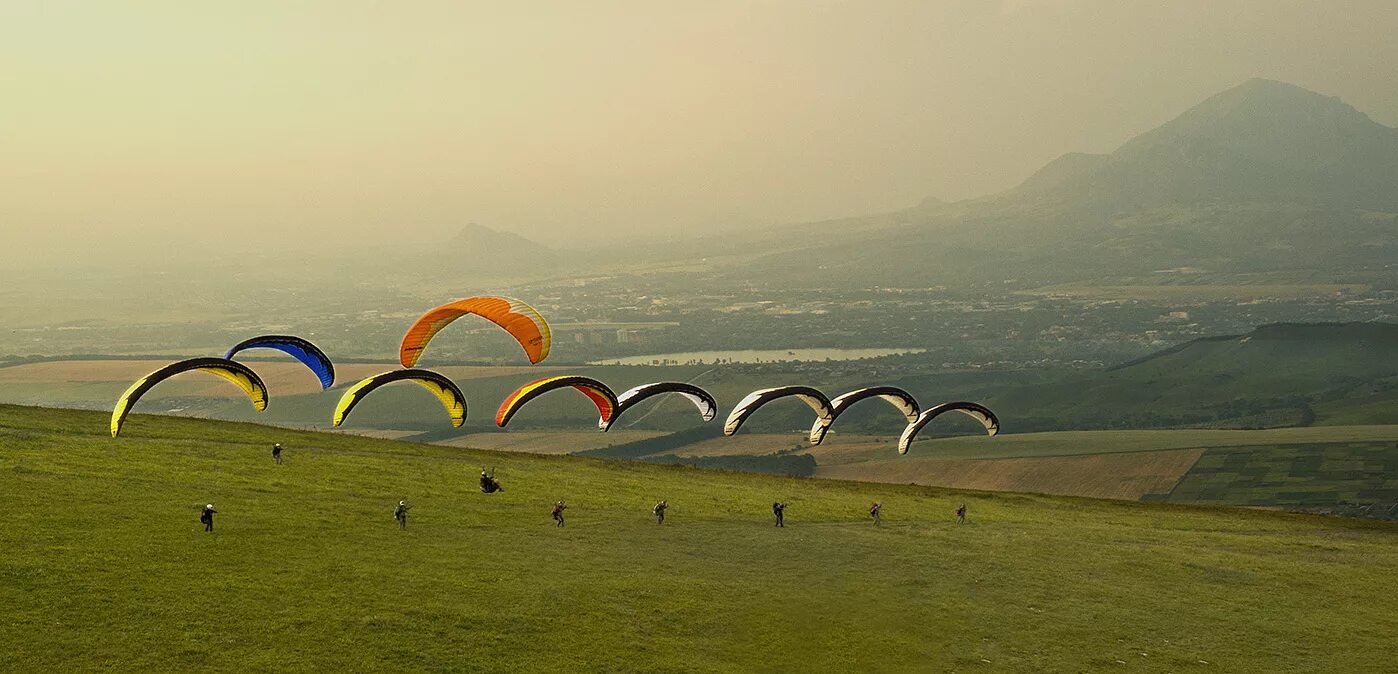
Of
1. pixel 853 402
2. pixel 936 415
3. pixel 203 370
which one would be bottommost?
pixel 936 415

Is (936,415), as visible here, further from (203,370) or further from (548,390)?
(203,370)

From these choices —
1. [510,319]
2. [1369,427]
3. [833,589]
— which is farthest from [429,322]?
[1369,427]

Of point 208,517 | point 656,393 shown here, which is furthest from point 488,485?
point 208,517

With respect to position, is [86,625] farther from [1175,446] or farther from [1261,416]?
[1261,416]

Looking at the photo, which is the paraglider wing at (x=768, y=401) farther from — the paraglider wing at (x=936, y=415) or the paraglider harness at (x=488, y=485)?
the paraglider harness at (x=488, y=485)

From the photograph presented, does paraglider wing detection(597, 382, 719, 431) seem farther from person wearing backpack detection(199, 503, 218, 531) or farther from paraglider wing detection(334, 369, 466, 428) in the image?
person wearing backpack detection(199, 503, 218, 531)

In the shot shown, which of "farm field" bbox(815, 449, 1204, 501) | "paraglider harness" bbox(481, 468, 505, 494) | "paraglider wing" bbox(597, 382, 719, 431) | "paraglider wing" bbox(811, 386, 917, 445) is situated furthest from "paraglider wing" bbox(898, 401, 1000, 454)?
"farm field" bbox(815, 449, 1204, 501)
